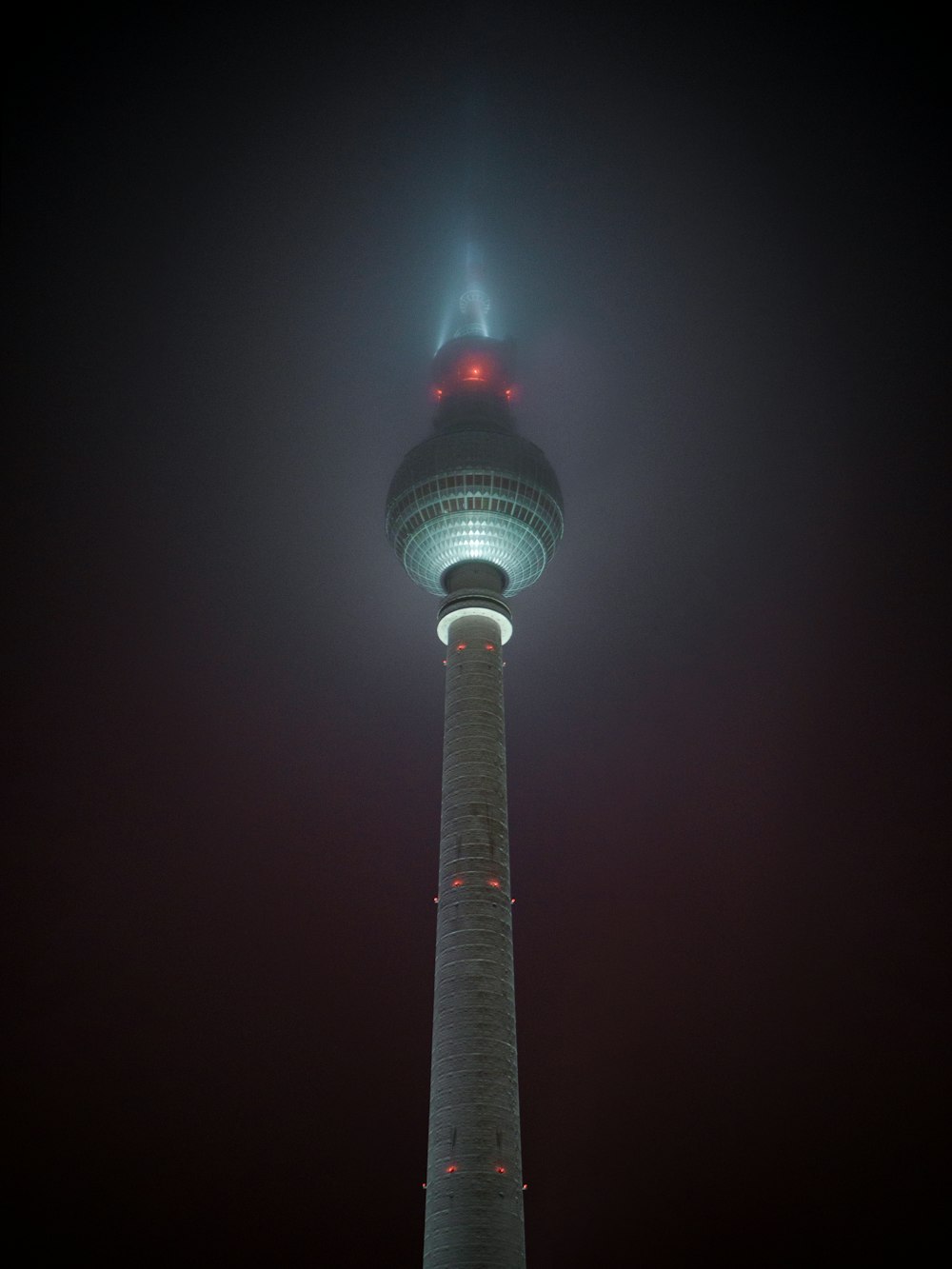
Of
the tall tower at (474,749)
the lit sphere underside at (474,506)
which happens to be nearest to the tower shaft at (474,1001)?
the tall tower at (474,749)

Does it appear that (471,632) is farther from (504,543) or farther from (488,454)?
(488,454)

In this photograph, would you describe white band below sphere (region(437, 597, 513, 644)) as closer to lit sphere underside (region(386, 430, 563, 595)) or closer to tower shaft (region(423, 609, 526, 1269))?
tower shaft (region(423, 609, 526, 1269))

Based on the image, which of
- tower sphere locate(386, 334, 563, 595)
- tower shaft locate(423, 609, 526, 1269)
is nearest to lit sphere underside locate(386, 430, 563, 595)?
tower sphere locate(386, 334, 563, 595)

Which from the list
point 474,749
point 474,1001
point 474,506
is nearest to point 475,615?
point 474,506

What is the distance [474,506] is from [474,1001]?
26576 millimetres

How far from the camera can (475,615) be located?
56688 mm

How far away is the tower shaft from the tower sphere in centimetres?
525

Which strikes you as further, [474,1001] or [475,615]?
[475,615]

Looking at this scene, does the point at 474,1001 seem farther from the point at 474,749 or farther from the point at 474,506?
the point at 474,506

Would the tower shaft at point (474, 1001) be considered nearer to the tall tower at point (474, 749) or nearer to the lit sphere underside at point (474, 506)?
the tall tower at point (474, 749)

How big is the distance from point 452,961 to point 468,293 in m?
44.1

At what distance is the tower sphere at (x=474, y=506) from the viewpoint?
5791cm

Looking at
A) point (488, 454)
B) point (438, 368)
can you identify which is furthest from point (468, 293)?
point (488, 454)

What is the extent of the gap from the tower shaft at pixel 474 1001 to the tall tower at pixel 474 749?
59 millimetres
